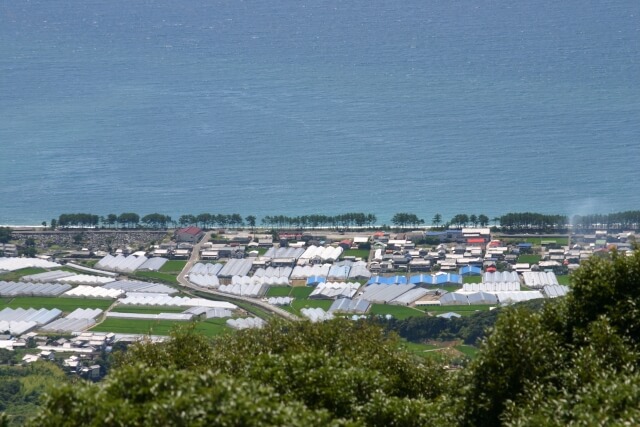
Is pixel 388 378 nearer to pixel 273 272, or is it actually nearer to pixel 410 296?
pixel 410 296

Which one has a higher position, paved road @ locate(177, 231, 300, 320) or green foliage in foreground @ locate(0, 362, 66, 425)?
paved road @ locate(177, 231, 300, 320)

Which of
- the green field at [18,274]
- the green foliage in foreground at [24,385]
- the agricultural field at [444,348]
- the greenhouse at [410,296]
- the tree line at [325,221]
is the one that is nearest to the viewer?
the green foliage in foreground at [24,385]

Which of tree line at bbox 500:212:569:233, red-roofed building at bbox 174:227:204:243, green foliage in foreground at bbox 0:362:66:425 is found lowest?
green foliage in foreground at bbox 0:362:66:425

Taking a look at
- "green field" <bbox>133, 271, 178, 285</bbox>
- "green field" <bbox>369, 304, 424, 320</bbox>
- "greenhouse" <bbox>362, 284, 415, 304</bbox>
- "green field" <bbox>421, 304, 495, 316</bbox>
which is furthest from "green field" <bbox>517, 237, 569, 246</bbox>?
"green field" <bbox>133, 271, 178, 285</bbox>

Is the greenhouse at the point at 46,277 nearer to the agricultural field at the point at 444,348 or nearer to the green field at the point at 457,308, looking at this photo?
the green field at the point at 457,308

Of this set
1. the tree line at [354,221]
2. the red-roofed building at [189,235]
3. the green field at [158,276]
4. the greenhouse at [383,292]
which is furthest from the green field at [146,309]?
the tree line at [354,221]

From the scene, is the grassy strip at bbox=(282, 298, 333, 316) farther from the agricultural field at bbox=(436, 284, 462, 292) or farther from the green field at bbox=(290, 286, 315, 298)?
the agricultural field at bbox=(436, 284, 462, 292)
